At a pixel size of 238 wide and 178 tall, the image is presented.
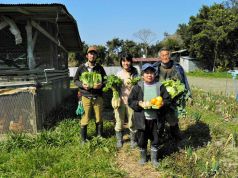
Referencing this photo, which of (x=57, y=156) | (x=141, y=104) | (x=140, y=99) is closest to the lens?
(x=141, y=104)

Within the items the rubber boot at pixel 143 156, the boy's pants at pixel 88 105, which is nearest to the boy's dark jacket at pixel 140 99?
the rubber boot at pixel 143 156

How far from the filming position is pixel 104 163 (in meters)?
5.31

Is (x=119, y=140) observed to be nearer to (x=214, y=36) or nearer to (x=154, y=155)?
(x=154, y=155)

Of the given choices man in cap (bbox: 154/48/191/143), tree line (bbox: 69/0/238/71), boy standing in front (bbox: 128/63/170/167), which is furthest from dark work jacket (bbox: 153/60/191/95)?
tree line (bbox: 69/0/238/71)

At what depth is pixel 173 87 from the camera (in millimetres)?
5465

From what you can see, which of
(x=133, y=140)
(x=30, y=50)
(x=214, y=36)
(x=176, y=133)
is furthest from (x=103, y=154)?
(x=214, y=36)

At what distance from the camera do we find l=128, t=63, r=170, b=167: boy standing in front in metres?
5.20

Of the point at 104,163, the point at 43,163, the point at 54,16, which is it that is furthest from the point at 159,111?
the point at 54,16

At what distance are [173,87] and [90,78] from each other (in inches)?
65.3

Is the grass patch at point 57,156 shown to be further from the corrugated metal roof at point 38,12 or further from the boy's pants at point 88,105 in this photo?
the corrugated metal roof at point 38,12

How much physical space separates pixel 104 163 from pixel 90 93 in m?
1.56

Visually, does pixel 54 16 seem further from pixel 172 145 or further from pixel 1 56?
pixel 172 145

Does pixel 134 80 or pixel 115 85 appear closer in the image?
pixel 134 80

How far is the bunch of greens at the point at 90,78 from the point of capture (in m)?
6.29
